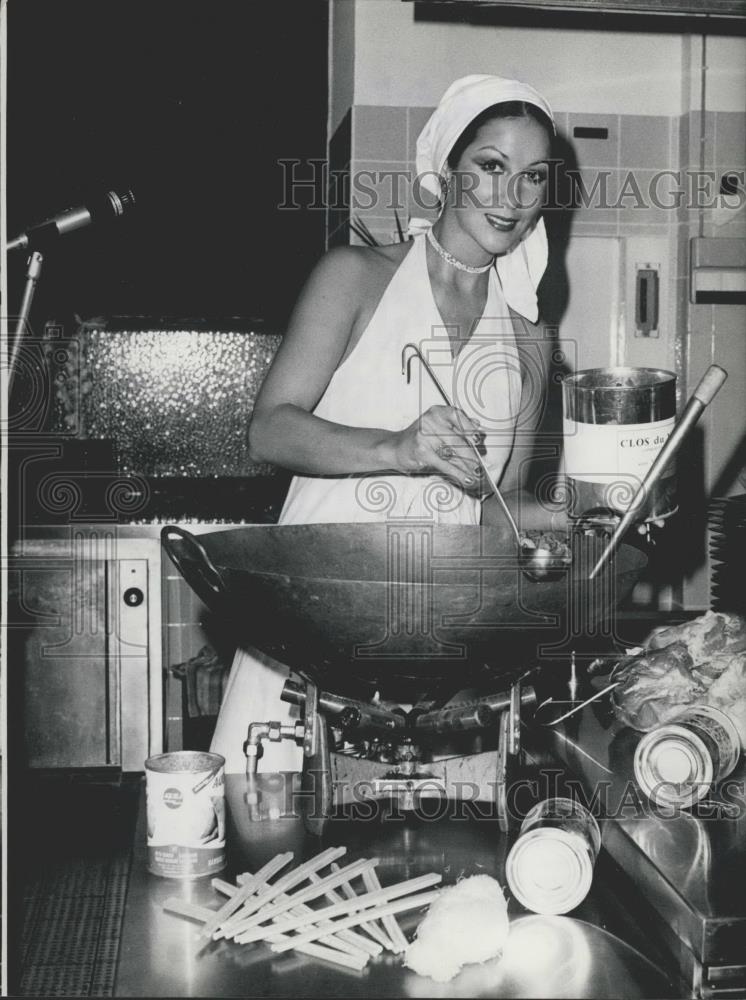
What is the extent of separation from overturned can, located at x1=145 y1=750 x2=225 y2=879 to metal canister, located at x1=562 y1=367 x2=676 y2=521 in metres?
0.48

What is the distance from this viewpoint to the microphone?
3.25ft

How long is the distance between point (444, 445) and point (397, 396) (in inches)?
22.0

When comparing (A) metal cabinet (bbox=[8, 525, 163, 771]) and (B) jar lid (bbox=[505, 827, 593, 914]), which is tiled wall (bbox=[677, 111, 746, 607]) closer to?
(A) metal cabinet (bbox=[8, 525, 163, 771])

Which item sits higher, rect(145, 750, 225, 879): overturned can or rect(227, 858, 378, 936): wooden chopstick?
rect(145, 750, 225, 879): overturned can

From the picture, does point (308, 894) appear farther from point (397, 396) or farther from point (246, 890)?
point (397, 396)

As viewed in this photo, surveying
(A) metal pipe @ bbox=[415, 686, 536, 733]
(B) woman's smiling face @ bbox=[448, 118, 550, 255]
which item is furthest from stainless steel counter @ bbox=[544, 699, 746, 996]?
(B) woman's smiling face @ bbox=[448, 118, 550, 255]

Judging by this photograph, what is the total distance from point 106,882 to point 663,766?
1.88 feet

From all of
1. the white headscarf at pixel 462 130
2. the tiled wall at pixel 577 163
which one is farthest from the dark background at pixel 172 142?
the white headscarf at pixel 462 130

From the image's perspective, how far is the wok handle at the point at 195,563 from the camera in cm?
97

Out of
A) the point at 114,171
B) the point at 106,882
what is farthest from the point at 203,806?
the point at 114,171

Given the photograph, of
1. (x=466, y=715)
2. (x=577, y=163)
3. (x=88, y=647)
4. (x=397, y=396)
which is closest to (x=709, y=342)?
(x=577, y=163)

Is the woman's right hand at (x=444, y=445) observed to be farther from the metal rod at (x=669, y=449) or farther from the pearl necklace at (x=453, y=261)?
the pearl necklace at (x=453, y=261)

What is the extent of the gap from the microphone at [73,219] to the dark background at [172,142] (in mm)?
2249

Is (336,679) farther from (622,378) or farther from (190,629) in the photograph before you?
(190,629)
